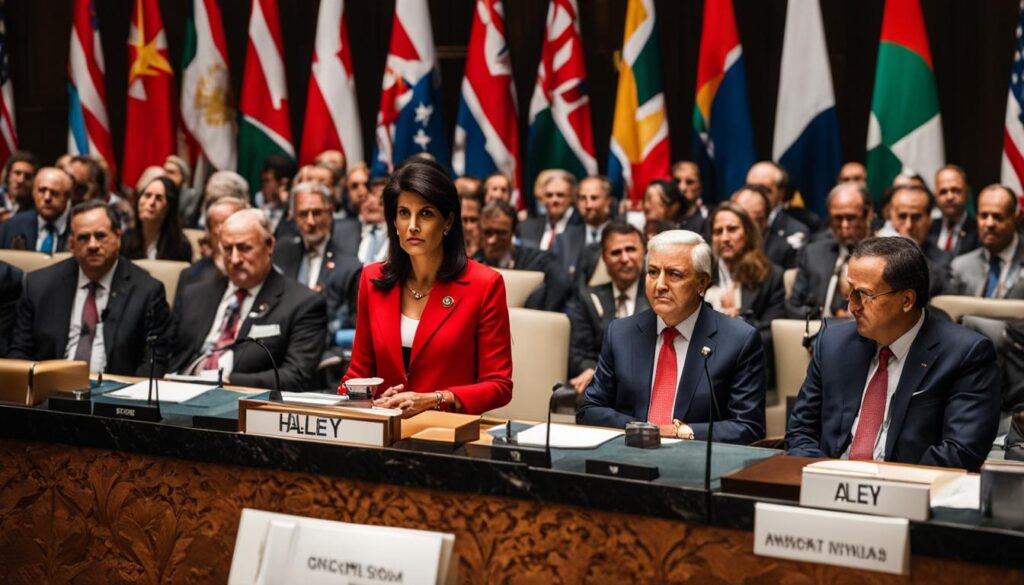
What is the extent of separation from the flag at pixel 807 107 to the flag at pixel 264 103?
3.74m

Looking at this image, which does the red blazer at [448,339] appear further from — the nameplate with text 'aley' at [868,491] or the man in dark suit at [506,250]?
the man in dark suit at [506,250]

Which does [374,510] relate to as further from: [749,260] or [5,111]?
[5,111]

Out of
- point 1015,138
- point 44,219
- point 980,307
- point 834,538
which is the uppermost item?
point 1015,138

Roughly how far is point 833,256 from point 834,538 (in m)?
4.20

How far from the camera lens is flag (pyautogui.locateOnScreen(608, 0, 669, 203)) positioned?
8.32 meters

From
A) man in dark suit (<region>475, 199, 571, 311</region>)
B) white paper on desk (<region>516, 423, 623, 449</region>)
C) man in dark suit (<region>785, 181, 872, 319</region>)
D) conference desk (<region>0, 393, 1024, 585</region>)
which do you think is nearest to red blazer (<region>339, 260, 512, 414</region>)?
white paper on desk (<region>516, 423, 623, 449</region>)

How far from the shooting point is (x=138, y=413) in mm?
3000

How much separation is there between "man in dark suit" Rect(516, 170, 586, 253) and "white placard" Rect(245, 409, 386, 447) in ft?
16.2

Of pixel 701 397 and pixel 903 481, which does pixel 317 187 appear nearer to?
pixel 701 397

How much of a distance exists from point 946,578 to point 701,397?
1.38 meters

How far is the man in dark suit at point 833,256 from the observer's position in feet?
19.3

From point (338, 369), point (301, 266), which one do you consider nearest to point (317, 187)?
point (301, 266)

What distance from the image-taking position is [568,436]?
2.89 m

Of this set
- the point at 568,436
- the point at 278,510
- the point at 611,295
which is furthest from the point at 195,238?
the point at 568,436
